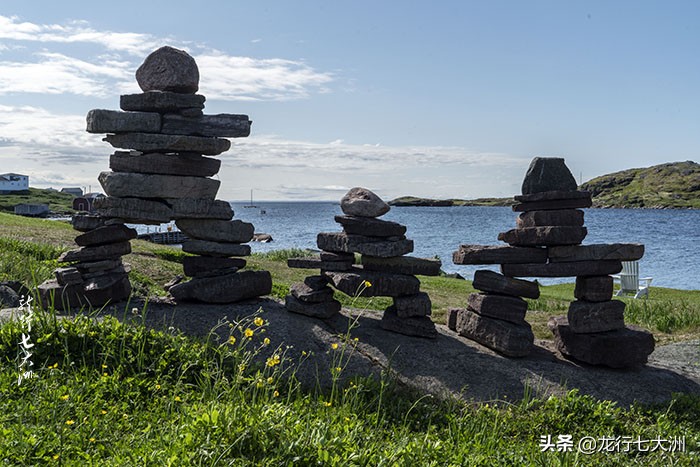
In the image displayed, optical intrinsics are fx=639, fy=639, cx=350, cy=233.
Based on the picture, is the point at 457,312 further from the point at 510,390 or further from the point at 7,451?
the point at 7,451

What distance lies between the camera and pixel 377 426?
7.45 meters

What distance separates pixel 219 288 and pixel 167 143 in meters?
2.79

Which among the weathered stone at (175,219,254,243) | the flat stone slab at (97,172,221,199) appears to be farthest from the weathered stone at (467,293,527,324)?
the flat stone slab at (97,172,221,199)

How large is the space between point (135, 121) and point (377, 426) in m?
7.40

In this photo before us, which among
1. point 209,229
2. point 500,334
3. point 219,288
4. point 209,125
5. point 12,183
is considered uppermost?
point 12,183

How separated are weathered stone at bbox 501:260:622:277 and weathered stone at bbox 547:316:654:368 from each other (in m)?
1.07

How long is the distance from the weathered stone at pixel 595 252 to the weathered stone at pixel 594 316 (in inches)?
32.4

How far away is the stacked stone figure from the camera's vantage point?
37.2 feet

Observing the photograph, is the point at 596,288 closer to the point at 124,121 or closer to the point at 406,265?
the point at 406,265

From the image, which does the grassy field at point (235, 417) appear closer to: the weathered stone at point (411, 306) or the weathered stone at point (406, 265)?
the weathered stone at point (411, 306)

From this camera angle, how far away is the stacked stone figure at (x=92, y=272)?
37.2 ft

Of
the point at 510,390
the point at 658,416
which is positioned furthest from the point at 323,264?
the point at 658,416

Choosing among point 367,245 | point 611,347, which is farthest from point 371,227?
point 611,347

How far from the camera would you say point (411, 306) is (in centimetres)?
1150
